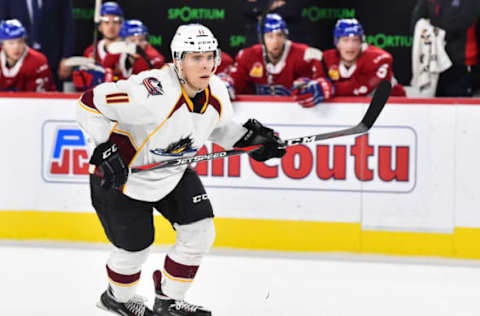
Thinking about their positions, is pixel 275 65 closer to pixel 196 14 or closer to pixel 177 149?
pixel 196 14

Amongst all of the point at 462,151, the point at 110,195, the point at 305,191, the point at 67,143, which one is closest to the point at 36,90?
the point at 67,143

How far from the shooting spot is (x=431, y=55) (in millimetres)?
4820

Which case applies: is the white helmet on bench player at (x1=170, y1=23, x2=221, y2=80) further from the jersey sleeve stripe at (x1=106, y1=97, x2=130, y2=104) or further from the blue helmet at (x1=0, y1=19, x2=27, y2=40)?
the blue helmet at (x1=0, y1=19, x2=27, y2=40)

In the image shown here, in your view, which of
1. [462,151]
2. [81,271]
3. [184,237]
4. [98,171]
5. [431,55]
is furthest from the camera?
[431,55]

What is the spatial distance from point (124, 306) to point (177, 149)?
67 cm

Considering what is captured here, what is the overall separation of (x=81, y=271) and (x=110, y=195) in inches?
40.6

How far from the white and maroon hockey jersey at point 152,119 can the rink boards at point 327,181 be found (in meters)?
1.31

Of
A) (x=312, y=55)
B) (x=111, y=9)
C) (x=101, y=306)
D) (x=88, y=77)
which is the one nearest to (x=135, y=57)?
(x=88, y=77)

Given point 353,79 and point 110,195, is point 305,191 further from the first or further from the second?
point 110,195

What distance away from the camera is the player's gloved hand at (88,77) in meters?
4.77

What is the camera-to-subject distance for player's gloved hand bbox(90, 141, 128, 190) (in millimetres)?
2775

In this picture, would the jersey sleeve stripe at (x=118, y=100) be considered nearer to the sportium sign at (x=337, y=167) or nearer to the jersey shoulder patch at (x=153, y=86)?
the jersey shoulder patch at (x=153, y=86)

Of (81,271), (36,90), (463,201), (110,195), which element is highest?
(36,90)

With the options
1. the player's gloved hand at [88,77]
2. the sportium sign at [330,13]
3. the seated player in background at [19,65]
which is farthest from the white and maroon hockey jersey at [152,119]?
the sportium sign at [330,13]
